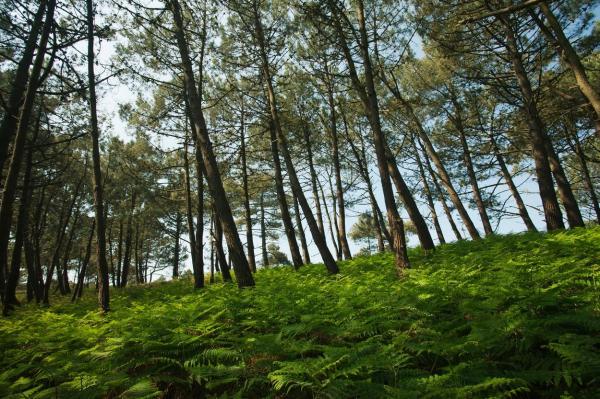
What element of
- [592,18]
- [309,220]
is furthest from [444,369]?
[592,18]

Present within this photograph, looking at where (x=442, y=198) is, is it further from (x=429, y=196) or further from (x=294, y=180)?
(x=294, y=180)

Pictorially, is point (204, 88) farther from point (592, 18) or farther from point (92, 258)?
point (92, 258)

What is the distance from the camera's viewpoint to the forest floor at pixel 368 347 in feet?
9.29


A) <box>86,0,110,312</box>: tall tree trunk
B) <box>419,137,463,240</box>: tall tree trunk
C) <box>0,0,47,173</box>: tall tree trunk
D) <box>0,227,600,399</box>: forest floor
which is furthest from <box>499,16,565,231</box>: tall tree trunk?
<box>0,0,47,173</box>: tall tree trunk

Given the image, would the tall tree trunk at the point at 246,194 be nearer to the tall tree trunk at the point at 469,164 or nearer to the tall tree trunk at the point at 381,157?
the tall tree trunk at the point at 381,157

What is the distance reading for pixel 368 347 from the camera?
11.0ft

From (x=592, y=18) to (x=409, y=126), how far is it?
7264 millimetres

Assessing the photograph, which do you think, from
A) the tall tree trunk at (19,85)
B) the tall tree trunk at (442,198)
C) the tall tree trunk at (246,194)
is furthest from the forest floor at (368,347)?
the tall tree trunk at (442,198)

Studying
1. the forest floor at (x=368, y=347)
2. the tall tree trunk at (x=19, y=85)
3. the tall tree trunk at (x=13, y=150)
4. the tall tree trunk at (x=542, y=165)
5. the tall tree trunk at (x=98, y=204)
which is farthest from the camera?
the tall tree trunk at (x=542, y=165)

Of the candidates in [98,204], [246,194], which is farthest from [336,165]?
[98,204]

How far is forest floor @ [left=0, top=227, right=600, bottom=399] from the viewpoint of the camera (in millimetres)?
2830

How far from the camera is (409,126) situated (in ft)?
55.4

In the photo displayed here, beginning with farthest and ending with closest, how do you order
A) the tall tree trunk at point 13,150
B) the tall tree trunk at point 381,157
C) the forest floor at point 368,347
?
the tall tree trunk at point 381,157
the tall tree trunk at point 13,150
the forest floor at point 368,347

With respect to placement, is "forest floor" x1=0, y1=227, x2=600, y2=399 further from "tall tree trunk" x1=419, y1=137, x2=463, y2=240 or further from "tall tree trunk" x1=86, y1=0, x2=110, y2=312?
"tall tree trunk" x1=419, y1=137, x2=463, y2=240
